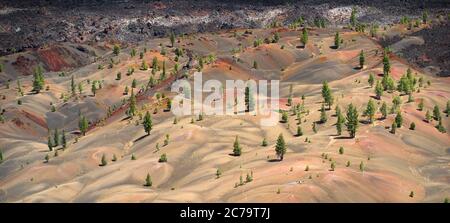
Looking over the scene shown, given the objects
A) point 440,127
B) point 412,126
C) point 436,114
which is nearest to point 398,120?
point 412,126

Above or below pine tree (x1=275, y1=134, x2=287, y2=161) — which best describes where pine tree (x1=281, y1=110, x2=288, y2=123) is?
above

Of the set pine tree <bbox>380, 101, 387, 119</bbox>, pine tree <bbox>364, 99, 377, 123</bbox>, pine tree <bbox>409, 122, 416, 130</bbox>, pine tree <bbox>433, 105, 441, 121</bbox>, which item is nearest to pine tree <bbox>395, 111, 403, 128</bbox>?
pine tree <bbox>409, 122, 416, 130</bbox>

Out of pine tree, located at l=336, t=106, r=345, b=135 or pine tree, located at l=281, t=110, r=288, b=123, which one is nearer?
pine tree, located at l=336, t=106, r=345, b=135

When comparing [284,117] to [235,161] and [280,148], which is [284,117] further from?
[280,148]

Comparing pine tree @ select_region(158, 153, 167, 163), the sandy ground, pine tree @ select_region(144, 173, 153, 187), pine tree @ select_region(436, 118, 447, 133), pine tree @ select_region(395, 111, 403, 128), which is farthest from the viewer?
pine tree @ select_region(436, 118, 447, 133)

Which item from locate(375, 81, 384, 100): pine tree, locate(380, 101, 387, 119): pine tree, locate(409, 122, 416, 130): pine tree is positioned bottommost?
locate(409, 122, 416, 130): pine tree

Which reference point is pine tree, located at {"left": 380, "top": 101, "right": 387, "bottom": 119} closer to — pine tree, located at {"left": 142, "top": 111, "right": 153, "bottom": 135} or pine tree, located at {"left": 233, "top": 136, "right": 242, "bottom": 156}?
pine tree, located at {"left": 233, "top": 136, "right": 242, "bottom": 156}

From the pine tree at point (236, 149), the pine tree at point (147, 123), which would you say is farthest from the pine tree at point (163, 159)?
the pine tree at point (147, 123)

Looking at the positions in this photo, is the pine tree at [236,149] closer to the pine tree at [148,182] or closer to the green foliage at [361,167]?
the pine tree at [148,182]

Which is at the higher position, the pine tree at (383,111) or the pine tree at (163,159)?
the pine tree at (383,111)

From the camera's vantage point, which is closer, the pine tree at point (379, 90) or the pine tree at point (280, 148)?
the pine tree at point (280, 148)
